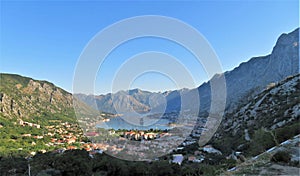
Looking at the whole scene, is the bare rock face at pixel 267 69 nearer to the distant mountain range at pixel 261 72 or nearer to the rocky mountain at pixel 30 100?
the distant mountain range at pixel 261 72

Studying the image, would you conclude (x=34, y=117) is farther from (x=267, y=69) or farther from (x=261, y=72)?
(x=261, y=72)

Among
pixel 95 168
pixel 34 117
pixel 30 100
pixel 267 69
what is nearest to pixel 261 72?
pixel 267 69

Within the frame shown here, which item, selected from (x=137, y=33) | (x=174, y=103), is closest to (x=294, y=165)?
(x=137, y=33)

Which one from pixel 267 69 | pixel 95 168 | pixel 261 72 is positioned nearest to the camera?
pixel 95 168

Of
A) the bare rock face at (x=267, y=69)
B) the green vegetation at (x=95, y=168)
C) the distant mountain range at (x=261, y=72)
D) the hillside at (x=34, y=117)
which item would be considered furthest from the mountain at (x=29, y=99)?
the bare rock face at (x=267, y=69)

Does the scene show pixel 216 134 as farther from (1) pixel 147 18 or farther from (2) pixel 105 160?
(1) pixel 147 18

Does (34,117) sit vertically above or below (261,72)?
below

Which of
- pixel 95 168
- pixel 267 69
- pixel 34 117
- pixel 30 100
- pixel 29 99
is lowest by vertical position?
pixel 95 168

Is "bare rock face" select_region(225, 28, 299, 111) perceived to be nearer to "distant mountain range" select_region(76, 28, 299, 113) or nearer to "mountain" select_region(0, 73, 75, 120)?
"distant mountain range" select_region(76, 28, 299, 113)

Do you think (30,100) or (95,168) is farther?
(30,100)

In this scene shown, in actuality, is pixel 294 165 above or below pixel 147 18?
below

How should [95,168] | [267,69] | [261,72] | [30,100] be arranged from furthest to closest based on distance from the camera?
[261,72]
[267,69]
[30,100]
[95,168]
